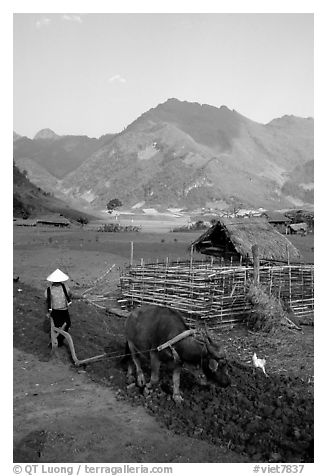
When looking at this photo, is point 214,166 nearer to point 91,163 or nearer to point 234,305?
point 91,163

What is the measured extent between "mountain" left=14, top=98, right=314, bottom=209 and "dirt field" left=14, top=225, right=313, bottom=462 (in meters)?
78.5

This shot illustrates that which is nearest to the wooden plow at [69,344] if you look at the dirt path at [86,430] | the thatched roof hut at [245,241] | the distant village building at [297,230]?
the dirt path at [86,430]

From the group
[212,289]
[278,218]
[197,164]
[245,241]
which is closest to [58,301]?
[212,289]

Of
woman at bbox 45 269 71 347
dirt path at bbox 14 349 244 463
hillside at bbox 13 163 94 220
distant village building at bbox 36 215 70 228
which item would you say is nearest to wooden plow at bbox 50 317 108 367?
woman at bbox 45 269 71 347

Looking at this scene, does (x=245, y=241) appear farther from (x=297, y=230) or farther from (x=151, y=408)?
(x=297, y=230)

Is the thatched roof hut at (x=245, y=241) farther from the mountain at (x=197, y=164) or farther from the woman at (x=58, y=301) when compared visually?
the mountain at (x=197, y=164)

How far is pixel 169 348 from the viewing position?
6684mm

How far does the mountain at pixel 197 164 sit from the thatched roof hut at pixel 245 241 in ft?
232

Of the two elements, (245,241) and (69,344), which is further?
(245,241)

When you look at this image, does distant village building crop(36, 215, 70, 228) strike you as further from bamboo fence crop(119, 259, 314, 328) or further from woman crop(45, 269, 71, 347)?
woman crop(45, 269, 71, 347)

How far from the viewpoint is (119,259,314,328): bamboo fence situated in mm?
10602

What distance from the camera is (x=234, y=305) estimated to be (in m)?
11.0

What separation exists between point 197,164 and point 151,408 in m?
97.1

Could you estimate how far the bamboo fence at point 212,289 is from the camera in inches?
417
